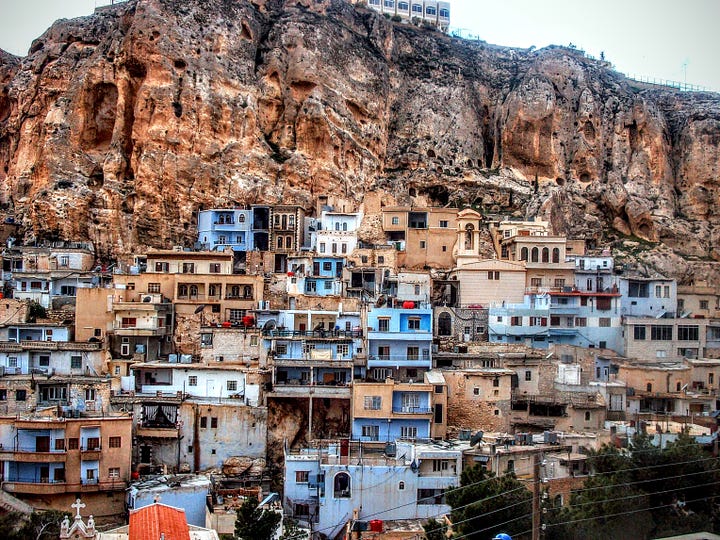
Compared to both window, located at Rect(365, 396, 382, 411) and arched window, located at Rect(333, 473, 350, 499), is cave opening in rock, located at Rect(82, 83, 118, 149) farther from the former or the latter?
arched window, located at Rect(333, 473, 350, 499)

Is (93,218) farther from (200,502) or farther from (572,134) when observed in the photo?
(572,134)

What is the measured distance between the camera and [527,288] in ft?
177

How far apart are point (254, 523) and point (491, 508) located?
766cm

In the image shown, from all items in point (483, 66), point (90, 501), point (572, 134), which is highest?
point (483, 66)

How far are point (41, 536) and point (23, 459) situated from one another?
23.8ft

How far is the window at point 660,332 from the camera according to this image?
1914 inches

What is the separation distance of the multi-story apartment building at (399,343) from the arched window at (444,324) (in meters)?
5.26

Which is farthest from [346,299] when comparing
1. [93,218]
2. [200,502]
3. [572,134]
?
[572,134]

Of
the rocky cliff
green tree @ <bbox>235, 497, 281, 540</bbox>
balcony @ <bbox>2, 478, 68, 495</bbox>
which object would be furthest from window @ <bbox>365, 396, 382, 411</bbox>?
the rocky cliff

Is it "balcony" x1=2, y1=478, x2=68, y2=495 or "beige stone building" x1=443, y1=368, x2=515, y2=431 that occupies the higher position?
"beige stone building" x1=443, y1=368, x2=515, y2=431

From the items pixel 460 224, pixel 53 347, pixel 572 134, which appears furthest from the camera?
pixel 572 134

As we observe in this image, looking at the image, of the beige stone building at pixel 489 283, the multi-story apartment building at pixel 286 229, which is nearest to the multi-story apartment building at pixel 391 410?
the beige stone building at pixel 489 283

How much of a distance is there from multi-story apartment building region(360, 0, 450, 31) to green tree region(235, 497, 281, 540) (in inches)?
2330

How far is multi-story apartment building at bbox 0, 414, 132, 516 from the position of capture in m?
35.8
